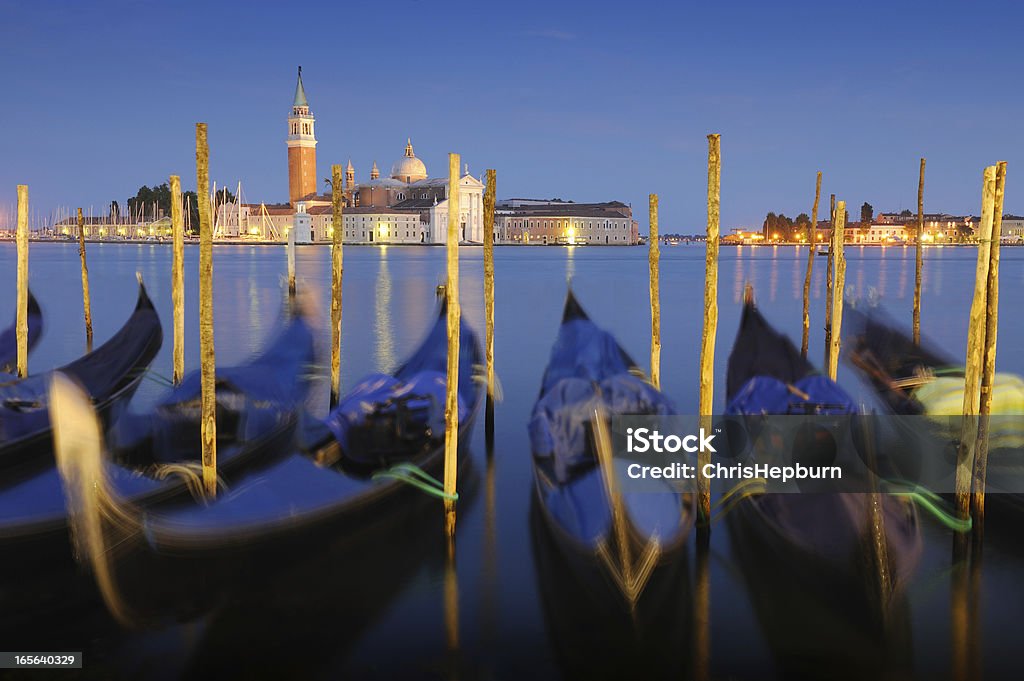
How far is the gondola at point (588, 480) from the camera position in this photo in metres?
3.44

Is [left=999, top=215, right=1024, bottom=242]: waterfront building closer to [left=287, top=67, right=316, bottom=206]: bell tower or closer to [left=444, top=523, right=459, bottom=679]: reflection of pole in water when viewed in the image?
[left=287, top=67, right=316, bottom=206]: bell tower

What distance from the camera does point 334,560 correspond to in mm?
3949

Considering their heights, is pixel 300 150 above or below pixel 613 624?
above

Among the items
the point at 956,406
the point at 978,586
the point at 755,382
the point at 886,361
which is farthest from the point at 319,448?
the point at 886,361

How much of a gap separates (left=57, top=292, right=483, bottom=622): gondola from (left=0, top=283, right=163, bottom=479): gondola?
139 centimetres

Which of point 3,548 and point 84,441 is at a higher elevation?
point 84,441

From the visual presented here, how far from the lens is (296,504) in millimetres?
3750

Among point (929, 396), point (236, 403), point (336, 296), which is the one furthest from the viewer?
point (336, 296)

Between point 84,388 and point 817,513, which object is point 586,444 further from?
point 84,388

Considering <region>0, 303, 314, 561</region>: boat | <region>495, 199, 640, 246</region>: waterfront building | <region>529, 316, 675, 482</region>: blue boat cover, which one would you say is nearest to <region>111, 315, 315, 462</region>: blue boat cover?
<region>0, 303, 314, 561</region>: boat

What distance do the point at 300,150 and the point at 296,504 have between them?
231 ft

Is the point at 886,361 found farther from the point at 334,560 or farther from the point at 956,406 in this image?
the point at 334,560

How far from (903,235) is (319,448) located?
8836 centimetres

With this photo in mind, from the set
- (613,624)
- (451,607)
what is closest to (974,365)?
(613,624)
